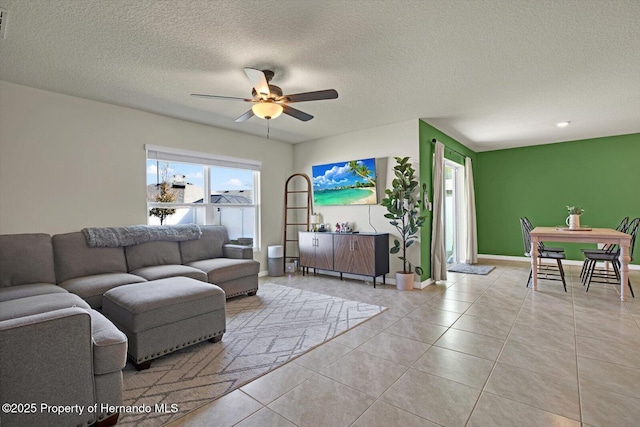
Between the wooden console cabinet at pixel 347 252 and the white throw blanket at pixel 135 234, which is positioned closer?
the white throw blanket at pixel 135 234

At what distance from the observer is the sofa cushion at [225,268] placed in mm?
3648

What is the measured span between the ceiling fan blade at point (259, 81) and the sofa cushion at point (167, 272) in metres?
2.07

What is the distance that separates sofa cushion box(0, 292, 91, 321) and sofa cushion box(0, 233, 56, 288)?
761 millimetres

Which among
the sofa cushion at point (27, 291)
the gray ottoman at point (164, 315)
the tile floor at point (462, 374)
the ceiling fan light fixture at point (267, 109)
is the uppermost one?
the ceiling fan light fixture at point (267, 109)

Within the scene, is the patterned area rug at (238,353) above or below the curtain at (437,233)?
below

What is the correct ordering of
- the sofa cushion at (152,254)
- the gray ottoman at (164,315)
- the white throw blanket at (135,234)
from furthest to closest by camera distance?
the sofa cushion at (152,254) < the white throw blanket at (135,234) < the gray ottoman at (164,315)

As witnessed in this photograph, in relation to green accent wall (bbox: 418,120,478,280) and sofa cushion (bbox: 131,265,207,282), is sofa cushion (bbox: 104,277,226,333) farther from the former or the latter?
green accent wall (bbox: 418,120,478,280)

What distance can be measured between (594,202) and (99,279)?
8.16 metres

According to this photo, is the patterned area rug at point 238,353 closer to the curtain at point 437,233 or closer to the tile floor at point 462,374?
the tile floor at point 462,374

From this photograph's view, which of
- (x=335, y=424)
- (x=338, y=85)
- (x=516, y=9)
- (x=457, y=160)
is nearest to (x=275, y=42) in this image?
(x=338, y=85)

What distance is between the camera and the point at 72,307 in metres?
1.97

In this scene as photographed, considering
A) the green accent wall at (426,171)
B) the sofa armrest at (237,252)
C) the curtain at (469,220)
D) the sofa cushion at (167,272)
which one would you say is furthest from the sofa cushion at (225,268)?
the curtain at (469,220)

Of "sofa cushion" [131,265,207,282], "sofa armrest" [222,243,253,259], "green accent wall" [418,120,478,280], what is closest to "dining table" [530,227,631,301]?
"green accent wall" [418,120,478,280]

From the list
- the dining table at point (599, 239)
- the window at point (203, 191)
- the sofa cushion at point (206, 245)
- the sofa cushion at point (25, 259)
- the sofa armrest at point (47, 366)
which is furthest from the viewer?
the window at point (203, 191)
